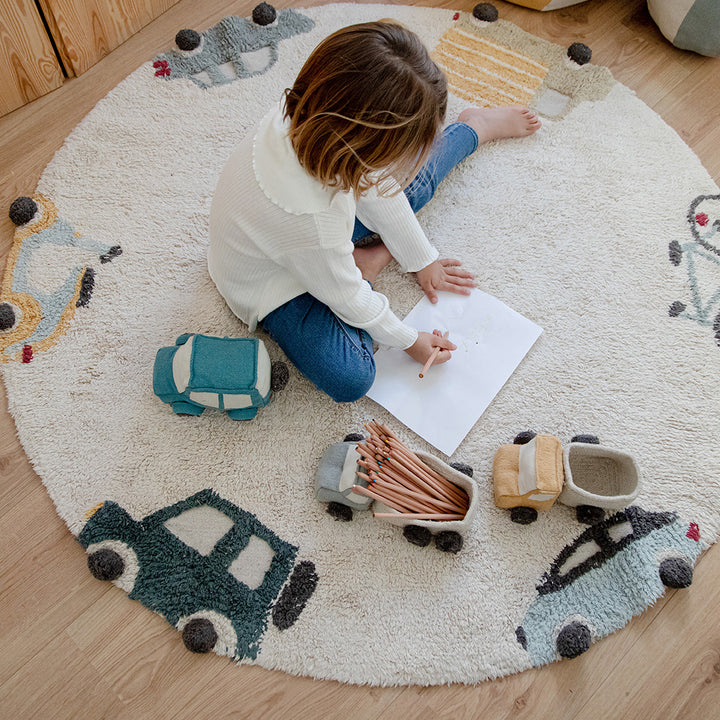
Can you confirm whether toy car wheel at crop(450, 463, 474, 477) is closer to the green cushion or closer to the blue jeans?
the blue jeans

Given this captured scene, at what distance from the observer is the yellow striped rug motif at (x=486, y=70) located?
1143mm

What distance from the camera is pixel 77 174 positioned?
1.08m

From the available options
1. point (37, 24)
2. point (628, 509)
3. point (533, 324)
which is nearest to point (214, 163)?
point (37, 24)

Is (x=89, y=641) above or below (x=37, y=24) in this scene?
below

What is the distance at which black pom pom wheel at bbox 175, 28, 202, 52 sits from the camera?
1140 millimetres

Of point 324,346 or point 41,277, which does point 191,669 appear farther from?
point 41,277

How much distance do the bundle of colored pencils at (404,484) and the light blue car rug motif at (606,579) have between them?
0.16 meters

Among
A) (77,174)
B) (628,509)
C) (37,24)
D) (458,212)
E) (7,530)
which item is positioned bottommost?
(628,509)

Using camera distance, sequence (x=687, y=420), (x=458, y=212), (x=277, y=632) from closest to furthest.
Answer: (x=277, y=632)
(x=687, y=420)
(x=458, y=212)

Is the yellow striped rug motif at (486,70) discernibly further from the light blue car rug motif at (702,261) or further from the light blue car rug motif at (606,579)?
the light blue car rug motif at (606,579)

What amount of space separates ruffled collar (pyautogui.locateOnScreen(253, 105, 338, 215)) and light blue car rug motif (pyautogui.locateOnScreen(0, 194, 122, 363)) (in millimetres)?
402

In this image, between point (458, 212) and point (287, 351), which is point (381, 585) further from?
point (458, 212)

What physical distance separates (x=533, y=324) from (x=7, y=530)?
79cm

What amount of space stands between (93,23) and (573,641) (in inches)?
46.9
